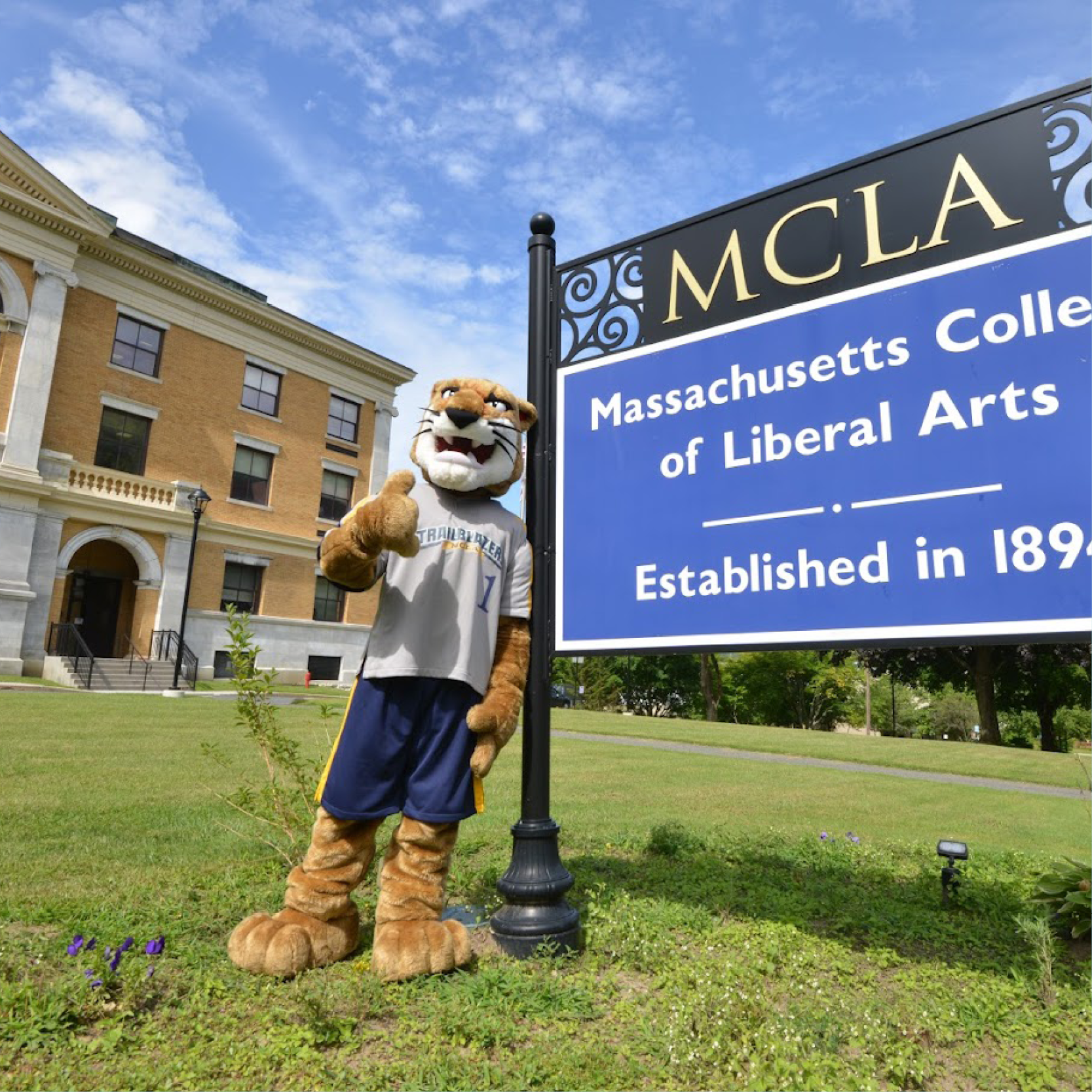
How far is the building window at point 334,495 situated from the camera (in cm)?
2497

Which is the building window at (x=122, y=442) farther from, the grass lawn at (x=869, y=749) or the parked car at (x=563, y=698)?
the parked car at (x=563, y=698)

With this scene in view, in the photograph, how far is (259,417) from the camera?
920 inches

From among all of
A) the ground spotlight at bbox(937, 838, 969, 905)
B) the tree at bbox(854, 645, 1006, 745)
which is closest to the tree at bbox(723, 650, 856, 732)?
the tree at bbox(854, 645, 1006, 745)

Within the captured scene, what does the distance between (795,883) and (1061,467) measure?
2669 millimetres

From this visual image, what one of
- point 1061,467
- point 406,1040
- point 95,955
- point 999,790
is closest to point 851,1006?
point 406,1040

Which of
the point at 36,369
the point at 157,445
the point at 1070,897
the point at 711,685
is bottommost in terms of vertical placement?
the point at 1070,897

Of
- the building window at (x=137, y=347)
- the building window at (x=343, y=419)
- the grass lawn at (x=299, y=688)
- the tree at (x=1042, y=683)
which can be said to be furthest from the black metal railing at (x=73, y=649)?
the tree at (x=1042, y=683)

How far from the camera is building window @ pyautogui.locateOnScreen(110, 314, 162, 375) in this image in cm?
2053

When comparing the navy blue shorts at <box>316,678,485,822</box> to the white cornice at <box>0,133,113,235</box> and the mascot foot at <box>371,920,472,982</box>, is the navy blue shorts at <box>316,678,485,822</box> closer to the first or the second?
the mascot foot at <box>371,920,472,982</box>

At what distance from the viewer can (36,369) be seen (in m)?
18.2

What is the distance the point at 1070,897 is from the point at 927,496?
2.08 metres

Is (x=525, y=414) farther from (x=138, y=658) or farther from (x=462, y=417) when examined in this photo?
(x=138, y=658)

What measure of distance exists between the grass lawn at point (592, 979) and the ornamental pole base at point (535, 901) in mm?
121

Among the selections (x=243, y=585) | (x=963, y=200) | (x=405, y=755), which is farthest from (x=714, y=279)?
(x=243, y=585)
